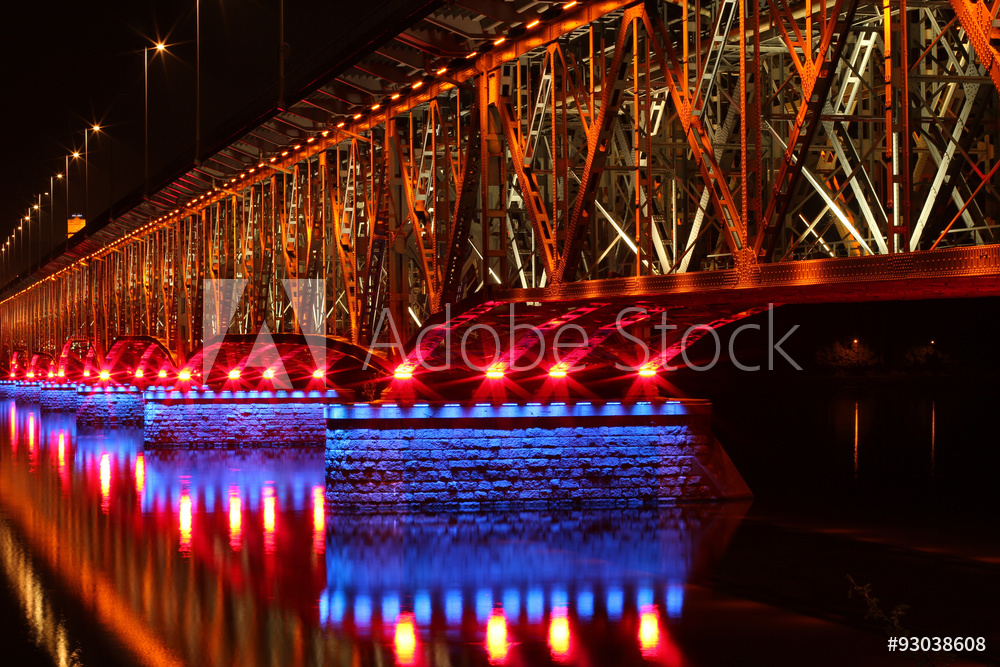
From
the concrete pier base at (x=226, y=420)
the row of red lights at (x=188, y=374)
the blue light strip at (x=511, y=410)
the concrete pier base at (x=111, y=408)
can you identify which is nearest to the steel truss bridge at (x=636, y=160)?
the blue light strip at (x=511, y=410)

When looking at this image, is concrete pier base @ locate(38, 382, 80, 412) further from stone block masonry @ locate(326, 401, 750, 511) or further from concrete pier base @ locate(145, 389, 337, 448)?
stone block masonry @ locate(326, 401, 750, 511)

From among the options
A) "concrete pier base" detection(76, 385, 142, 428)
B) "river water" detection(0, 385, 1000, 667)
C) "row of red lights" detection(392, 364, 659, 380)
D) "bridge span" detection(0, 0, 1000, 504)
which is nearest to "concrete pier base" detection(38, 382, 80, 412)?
"concrete pier base" detection(76, 385, 142, 428)

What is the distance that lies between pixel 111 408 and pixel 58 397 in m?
26.9

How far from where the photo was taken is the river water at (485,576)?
54.5ft

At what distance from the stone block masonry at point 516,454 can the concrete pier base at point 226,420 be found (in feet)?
71.9

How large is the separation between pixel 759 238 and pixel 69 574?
44.3 ft

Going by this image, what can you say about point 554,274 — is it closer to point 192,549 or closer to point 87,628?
point 192,549

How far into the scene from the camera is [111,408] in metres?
68.6

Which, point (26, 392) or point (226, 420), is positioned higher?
point (26, 392)

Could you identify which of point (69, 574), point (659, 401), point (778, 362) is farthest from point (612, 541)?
point (778, 362)

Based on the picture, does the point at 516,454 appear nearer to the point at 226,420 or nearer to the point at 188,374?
the point at 226,420

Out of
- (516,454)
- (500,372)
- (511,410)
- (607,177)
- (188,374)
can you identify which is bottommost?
(516,454)

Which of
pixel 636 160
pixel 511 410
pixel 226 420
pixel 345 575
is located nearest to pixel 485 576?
pixel 345 575

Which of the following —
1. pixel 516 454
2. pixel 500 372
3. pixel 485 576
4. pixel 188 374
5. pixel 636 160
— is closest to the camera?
pixel 485 576
